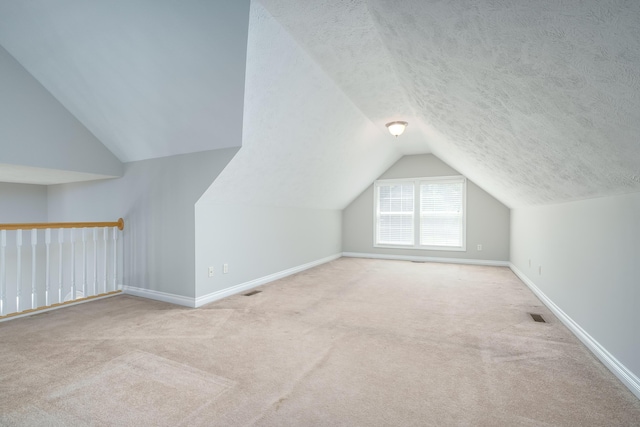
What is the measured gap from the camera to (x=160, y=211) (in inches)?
143

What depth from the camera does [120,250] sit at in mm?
4012

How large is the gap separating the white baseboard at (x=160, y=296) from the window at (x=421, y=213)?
4679mm

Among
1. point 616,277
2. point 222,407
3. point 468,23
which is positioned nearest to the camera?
point 468,23

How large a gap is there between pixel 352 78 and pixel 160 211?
9.01ft

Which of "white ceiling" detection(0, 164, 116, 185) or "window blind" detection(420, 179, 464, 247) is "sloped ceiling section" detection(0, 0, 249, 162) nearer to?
"white ceiling" detection(0, 164, 116, 185)

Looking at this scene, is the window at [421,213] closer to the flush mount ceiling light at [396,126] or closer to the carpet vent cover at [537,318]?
the flush mount ceiling light at [396,126]

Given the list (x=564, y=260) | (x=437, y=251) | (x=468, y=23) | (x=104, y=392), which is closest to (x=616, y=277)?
(x=564, y=260)

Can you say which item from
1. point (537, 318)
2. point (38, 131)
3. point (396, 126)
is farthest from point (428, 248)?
point (38, 131)

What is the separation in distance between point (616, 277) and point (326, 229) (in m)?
4.91

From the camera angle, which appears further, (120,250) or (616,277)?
(120,250)

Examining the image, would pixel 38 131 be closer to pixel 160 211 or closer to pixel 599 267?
pixel 160 211

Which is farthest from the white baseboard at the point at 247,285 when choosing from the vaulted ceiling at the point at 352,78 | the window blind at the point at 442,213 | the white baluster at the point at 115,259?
the window blind at the point at 442,213

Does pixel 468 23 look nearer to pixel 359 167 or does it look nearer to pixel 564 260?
pixel 564 260

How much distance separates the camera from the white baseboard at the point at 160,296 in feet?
11.1
